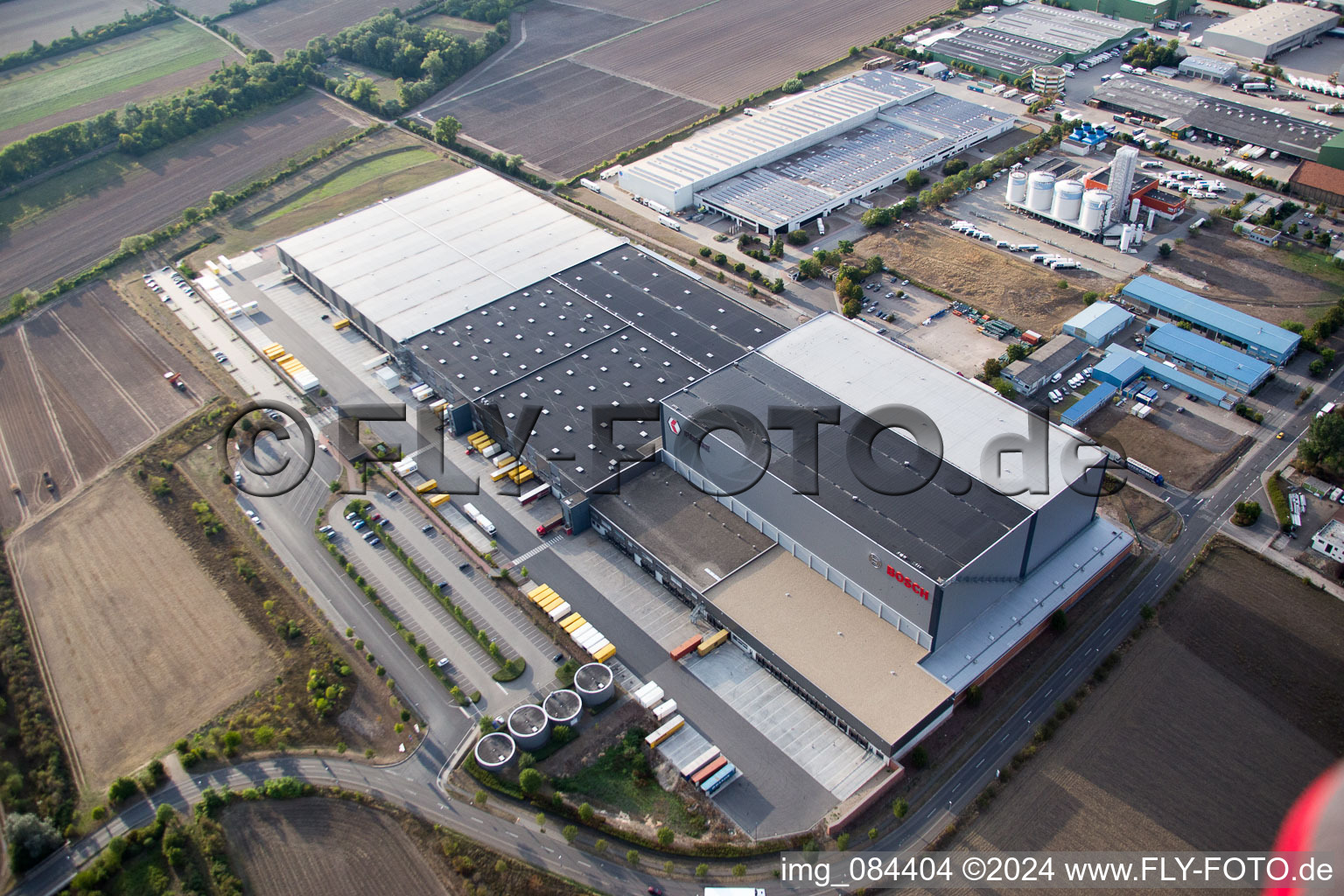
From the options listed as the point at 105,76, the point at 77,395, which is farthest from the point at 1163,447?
the point at 105,76

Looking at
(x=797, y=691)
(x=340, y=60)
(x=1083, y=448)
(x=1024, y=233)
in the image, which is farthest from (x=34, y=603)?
(x=340, y=60)

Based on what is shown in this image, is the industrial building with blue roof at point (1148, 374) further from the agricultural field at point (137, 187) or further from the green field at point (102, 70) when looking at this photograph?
the green field at point (102, 70)

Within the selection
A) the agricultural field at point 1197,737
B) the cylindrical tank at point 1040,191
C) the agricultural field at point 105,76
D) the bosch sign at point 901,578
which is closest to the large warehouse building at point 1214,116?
the cylindrical tank at point 1040,191

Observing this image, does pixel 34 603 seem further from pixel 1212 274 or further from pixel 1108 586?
pixel 1212 274

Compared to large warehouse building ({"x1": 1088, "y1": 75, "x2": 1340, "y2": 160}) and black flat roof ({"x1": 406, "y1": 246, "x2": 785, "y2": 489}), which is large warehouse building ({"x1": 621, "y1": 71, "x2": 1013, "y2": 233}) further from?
black flat roof ({"x1": 406, "y1": 246, "x2": 785, "y2": 489})

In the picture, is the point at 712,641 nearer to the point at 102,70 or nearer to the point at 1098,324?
the point at 1098,324
